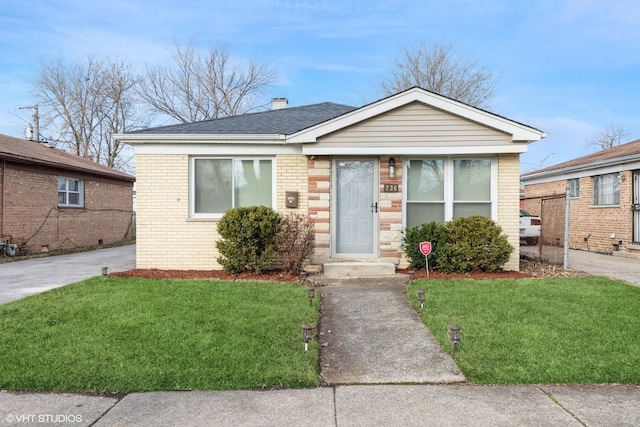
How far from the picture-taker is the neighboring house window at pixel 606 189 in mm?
13172

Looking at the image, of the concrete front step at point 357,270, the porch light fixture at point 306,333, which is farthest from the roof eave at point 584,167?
the porch light fixture at point 306,333

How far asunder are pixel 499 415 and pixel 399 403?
2.38 feet

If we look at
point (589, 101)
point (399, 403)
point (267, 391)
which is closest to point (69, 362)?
point (267, 391)

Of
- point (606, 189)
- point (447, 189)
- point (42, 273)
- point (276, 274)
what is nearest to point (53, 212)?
Result: point (42, 273)

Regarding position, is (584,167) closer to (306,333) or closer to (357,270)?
(357,270)

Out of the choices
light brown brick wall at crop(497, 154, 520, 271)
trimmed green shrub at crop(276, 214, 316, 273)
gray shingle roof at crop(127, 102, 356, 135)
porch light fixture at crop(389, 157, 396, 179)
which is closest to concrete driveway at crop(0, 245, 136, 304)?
gray shingle roof at crop(127, 102, 356, 135)

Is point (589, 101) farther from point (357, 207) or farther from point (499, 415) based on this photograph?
point (499, 415)

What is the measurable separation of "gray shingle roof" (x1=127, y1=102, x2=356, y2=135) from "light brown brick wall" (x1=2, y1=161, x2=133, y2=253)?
7.29 m

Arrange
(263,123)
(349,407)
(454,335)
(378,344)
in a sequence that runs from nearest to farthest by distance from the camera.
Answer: (349,407)
(454,335)
(378,344)
(263,123)

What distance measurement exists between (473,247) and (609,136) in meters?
37.5

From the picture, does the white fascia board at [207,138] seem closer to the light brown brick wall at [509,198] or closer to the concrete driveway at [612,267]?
the light brown brick wall at [509,198]

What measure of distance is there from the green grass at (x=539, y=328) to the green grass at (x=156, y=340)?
1669 mm

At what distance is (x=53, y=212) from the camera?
14.4m

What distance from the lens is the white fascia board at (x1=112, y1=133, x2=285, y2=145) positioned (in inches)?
331
